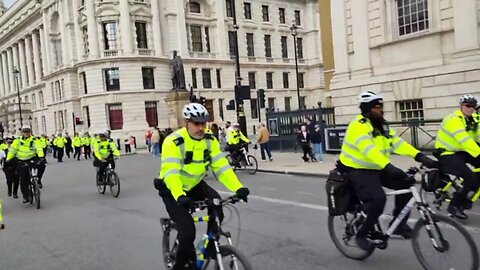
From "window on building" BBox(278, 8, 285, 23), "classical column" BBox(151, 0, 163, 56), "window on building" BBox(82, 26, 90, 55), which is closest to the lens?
"classical column" BBox(151, 0, 163, 56)

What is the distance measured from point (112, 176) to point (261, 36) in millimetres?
52173

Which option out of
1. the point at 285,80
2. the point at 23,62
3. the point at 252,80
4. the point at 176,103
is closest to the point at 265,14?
the point at 285,80

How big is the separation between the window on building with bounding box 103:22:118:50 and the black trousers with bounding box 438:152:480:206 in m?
47.7

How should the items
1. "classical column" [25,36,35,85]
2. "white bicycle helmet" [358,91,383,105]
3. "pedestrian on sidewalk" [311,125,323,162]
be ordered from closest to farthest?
"white bicycle helmet" [358,91,383,105] < "pedestrian on sidewalk" [311,125,323,162] < "classical column" [25,36,35,85]

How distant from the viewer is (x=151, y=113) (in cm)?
5081

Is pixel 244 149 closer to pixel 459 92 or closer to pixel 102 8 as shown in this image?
pixel 459 92

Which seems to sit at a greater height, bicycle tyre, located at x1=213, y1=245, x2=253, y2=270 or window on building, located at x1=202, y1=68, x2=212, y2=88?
window on building, located at x1=202, y1=68, x2=212, y2=88

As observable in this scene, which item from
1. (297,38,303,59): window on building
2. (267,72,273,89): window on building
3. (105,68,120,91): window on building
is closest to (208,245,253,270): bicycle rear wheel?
(105,68,120,91): window on building

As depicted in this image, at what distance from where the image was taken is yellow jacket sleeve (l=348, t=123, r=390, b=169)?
15.6 ft

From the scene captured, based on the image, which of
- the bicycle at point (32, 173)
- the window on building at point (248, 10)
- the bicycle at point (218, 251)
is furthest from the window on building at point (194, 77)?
the bicycle at point (218, 251)

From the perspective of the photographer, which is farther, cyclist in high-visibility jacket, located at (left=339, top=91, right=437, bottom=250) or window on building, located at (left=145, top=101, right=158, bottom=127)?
window on building, located at (left=145, top=101, right=158, bottom=127)

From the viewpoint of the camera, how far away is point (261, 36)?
61.8 m

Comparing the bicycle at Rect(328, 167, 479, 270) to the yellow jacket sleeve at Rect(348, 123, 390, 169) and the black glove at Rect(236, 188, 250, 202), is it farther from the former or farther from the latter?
the black glove at Rect(236, 188, 250, 202)

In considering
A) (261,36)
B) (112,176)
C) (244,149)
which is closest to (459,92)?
(244,149)
